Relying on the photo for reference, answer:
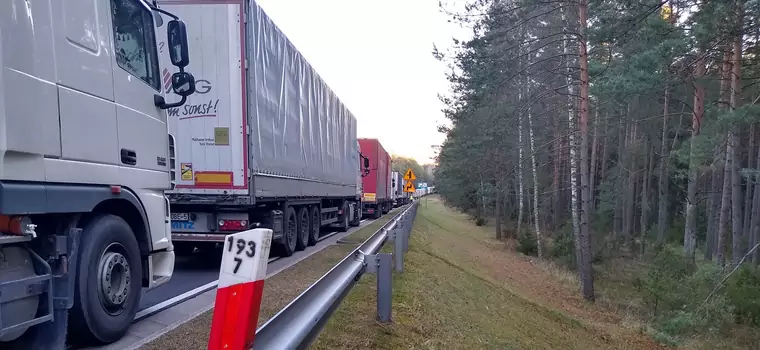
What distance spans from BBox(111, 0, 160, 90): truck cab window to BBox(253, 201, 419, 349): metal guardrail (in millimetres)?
2619

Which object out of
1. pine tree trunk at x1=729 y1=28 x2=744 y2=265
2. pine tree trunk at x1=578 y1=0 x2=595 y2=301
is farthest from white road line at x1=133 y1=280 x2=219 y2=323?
pine tree trunk at x1=729 y1=28 x2=744 y2=265

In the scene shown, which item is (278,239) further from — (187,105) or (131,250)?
(131,250)

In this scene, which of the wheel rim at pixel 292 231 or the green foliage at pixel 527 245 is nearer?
the wheel rim at pixel 292 231

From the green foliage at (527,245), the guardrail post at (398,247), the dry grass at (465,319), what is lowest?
the green foliage at (527,245)

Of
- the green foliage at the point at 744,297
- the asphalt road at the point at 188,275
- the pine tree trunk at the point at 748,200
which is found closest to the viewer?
the asphalt road at the point at 188,275

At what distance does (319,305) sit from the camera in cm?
320

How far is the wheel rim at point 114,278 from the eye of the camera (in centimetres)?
427

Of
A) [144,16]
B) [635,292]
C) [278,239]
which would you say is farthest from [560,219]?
[144,16]

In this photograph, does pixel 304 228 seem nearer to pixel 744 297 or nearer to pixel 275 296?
pixel 275 296

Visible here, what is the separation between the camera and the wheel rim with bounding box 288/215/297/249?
10906 millimetres

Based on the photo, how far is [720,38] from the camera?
1158cm

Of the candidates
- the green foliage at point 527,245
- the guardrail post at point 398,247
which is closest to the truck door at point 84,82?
the guardrail post at point 398,247

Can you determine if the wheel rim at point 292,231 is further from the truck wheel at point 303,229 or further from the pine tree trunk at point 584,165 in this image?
the pine tree trunk at point 584,165

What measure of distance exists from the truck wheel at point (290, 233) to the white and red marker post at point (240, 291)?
8.19m
